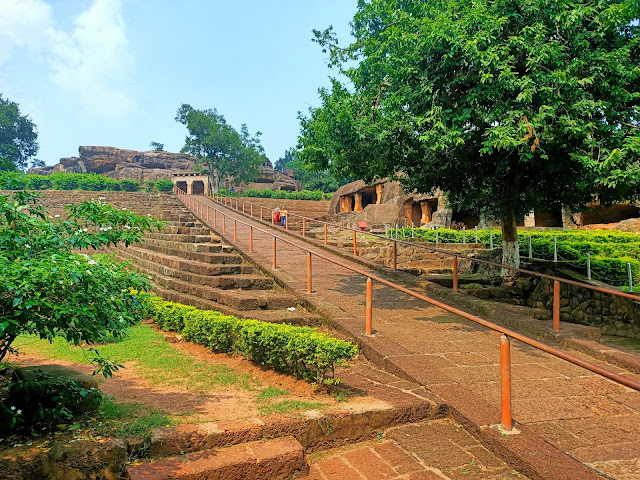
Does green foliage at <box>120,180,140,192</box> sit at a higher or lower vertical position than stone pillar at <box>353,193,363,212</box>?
higher

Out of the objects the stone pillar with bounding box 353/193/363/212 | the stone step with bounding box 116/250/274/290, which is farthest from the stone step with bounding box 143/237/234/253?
the stone pillar with bounding box 353/193/363/212

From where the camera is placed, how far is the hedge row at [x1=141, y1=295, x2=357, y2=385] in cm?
393

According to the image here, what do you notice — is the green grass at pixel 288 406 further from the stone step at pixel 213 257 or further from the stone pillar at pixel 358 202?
the stone pillar at pixel 358 202

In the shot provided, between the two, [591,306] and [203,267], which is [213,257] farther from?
[591,306]

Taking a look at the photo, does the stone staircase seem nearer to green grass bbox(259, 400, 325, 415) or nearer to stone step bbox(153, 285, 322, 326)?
stone step bbox(153, 285, 322, 326)

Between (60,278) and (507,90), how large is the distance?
5.39 m

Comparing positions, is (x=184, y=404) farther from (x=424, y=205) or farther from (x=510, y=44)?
(x=424, y=205)

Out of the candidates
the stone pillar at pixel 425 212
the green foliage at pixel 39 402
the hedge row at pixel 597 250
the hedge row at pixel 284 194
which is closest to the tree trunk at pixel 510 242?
the hedge row at pixel 597 250

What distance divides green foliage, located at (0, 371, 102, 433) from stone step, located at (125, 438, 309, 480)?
718mm

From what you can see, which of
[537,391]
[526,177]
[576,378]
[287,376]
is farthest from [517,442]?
[526,177]

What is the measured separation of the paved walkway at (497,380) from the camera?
326cm

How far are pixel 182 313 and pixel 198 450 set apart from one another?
3.95 meters

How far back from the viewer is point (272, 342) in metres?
4.48

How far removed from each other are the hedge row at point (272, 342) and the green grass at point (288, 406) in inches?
13.1
